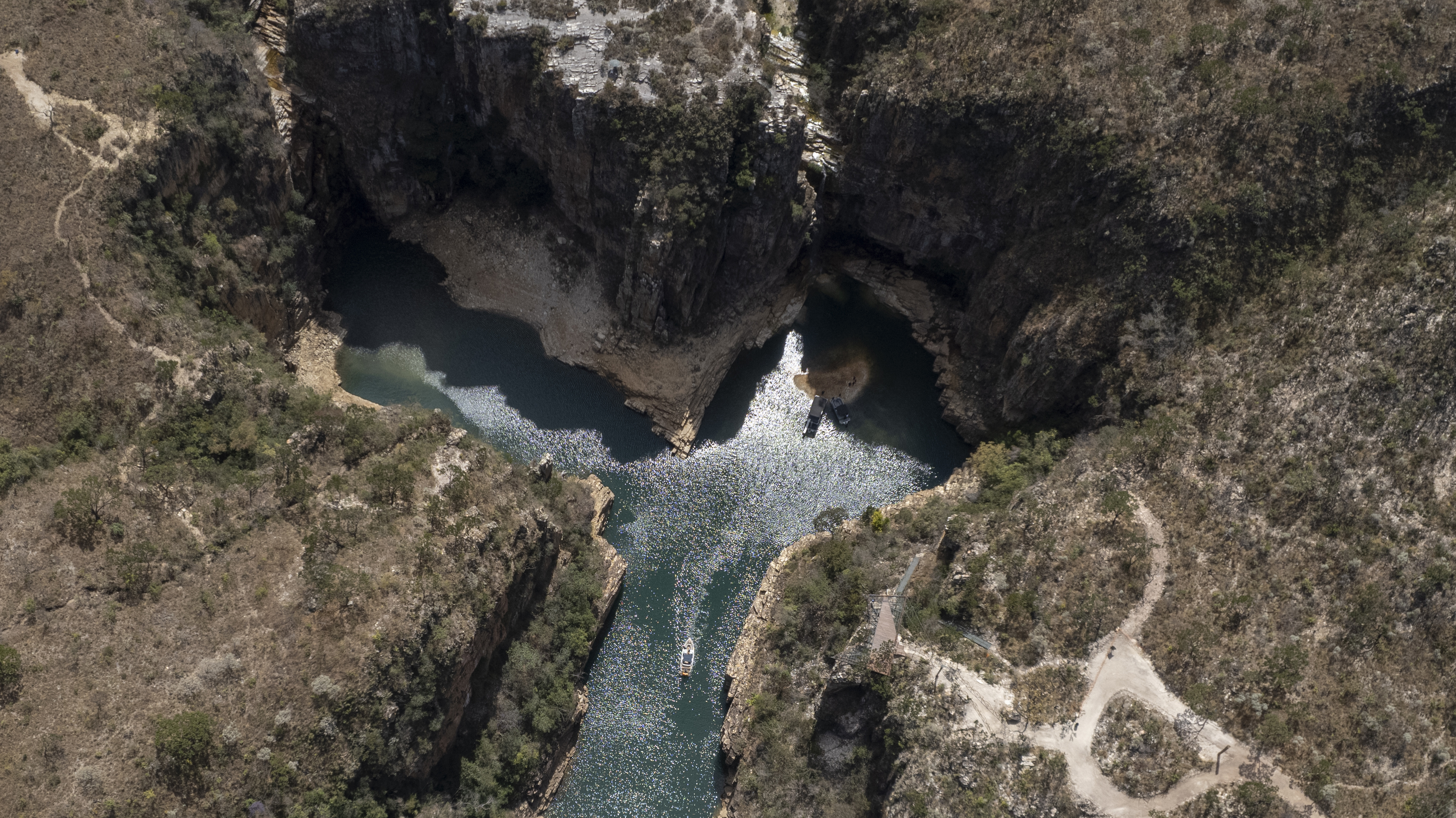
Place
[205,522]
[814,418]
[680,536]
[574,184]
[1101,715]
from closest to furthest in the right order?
1. [205,522]
2. [1101,715]
3. [680,536]
4. [574,184]
5. [814,418]

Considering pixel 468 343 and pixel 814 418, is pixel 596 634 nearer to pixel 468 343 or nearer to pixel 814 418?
pixel 814 418

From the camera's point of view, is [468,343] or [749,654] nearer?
[749,654]

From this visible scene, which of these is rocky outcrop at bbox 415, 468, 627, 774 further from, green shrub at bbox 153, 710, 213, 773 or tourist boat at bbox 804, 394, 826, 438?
tourist boat at bbox 804, 394, 826, 438

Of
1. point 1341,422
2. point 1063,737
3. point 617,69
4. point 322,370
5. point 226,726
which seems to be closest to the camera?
point 226,726

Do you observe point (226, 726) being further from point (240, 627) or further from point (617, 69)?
point (617, 69)

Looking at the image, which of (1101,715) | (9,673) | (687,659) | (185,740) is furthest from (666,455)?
(9,673)

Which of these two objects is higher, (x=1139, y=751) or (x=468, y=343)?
(x=1139, y=751)

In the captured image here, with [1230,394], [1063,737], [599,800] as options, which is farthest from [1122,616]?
[599,800]
